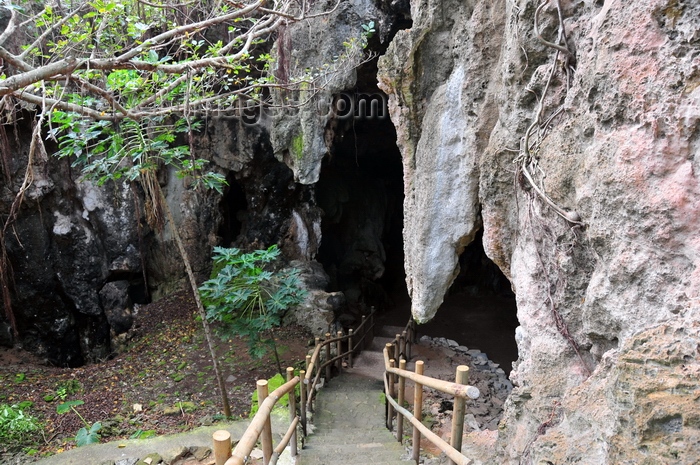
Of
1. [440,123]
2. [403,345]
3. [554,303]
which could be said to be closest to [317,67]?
[440,123]

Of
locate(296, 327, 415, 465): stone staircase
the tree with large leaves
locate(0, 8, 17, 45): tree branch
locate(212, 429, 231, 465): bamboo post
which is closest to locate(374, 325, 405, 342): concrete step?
locate(296, 327, 415, 465): stone staircase

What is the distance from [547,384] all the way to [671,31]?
6.52ft

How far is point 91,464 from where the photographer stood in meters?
4.42

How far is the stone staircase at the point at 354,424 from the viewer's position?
3600 millimetres

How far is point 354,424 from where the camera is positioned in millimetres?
5320

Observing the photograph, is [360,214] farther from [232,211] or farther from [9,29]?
[9,29]

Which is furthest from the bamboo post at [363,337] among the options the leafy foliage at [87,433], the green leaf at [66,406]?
the green leaf at [66,406]

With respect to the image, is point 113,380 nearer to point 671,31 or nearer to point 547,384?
point 547,384

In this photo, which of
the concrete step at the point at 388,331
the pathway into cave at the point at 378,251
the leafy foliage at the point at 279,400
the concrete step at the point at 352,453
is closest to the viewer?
the concrete step at the point at 352,453

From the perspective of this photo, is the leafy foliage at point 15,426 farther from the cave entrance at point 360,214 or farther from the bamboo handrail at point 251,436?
the cave entrance at point 360,214

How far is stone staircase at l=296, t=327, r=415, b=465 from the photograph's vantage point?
360 cm

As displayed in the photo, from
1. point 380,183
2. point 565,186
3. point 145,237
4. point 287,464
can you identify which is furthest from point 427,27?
point 380,183

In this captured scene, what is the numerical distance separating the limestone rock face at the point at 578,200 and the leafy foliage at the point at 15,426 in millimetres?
4897

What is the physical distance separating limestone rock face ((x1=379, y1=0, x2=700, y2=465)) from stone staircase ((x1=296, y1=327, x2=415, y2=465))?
3.85 ft
